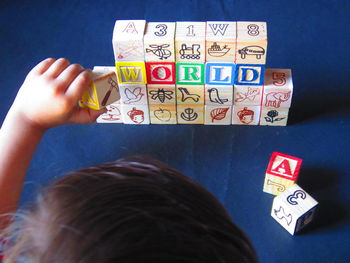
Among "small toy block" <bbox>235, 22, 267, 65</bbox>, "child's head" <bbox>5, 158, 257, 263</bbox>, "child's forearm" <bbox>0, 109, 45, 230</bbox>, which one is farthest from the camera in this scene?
"small toy block" <bbox>235, 22, 267, 65</bbox>

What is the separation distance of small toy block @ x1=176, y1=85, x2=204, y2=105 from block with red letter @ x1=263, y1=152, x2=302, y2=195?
0.63 ft

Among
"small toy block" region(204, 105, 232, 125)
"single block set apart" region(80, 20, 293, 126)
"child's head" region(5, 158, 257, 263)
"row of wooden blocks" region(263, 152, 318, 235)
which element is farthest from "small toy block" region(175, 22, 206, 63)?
"child's head" region(5, 158, 257, 263)

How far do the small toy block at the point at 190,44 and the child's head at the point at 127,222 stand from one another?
0.43 metres

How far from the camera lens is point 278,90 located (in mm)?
830

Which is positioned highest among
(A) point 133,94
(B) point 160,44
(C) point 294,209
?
(B) point 160,44

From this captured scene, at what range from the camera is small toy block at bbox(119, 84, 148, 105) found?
33.4 inches

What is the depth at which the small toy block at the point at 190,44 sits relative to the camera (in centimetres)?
80

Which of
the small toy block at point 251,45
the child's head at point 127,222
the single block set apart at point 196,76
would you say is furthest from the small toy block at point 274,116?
the child's head at point 127,222

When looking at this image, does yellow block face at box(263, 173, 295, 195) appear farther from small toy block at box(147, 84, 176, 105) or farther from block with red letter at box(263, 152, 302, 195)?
small toy block at box(147, 84, 176, 105)

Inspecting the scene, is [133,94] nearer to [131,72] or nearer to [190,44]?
[131,72]

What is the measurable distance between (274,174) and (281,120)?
16cm

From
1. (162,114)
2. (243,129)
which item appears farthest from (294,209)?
(162,114)

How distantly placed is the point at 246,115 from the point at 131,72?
9.7 inches

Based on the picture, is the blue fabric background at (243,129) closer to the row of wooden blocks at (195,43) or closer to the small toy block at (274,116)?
the small toy block at (274,116)
